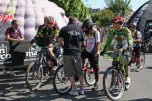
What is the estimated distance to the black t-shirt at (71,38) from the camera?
807 cm

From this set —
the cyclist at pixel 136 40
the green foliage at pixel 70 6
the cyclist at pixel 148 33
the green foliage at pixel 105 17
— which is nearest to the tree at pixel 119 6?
the green foliage at pixel 105 17

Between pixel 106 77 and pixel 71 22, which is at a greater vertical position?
pixel 71 22

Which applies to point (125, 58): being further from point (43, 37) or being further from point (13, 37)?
point (13, 37)

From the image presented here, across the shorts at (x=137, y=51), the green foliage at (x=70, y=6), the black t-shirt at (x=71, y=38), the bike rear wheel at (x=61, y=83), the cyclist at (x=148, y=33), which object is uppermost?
the green foliage at (x=70, y=6)

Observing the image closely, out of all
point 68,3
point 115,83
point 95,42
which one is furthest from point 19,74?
point 68,3

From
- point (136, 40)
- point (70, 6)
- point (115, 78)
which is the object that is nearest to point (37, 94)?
point (115, 78)

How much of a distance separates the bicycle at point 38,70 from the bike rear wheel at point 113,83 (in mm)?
1909

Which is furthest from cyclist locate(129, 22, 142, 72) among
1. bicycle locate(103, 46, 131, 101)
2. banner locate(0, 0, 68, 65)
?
bicycle locate(103, 46, 131, 101)

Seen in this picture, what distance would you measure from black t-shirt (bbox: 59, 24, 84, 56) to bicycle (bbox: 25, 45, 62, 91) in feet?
3.16

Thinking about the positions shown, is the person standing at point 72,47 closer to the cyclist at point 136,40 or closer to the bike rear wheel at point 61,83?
the bike rear wheel at point 61,83

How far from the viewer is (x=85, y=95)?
332 inches

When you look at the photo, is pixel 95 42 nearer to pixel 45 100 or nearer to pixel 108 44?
pixel 108 44

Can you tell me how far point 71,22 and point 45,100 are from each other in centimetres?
196

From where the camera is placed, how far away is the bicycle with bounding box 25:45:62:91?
8555mm
